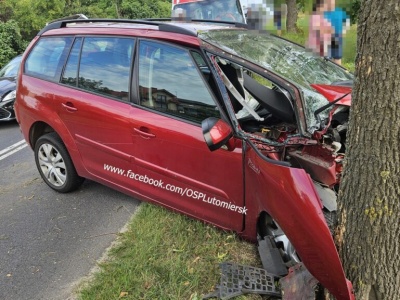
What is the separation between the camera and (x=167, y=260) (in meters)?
3.03

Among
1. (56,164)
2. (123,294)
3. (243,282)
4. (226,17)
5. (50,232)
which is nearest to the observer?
(243,282)

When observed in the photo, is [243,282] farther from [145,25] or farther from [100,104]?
[145,25]

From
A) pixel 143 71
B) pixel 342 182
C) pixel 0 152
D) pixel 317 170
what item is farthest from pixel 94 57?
pixel 0 152

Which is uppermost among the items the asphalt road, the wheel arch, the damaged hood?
the damaged hood

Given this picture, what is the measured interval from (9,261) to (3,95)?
18.5ft

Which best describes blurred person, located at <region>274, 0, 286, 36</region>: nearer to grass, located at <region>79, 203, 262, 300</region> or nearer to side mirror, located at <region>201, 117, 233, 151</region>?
side mirror, located at <region>201, 117, 233, 151</region>

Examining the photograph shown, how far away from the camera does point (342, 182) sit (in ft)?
6.98

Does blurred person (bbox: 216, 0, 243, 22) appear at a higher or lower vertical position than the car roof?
lower

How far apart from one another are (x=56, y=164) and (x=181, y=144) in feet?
6.27

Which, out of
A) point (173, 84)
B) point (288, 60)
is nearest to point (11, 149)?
point (173, 84)

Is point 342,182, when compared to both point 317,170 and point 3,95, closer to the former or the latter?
point 317,170

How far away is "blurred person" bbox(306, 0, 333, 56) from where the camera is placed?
3582 mm

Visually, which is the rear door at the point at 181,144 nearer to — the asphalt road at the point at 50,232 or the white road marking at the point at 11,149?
the asphalt road at the point at 50,232

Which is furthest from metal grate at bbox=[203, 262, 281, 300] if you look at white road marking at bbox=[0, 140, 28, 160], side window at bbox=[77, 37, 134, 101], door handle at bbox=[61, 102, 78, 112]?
white road marking at bbox=[0, 140, 28, 160]
